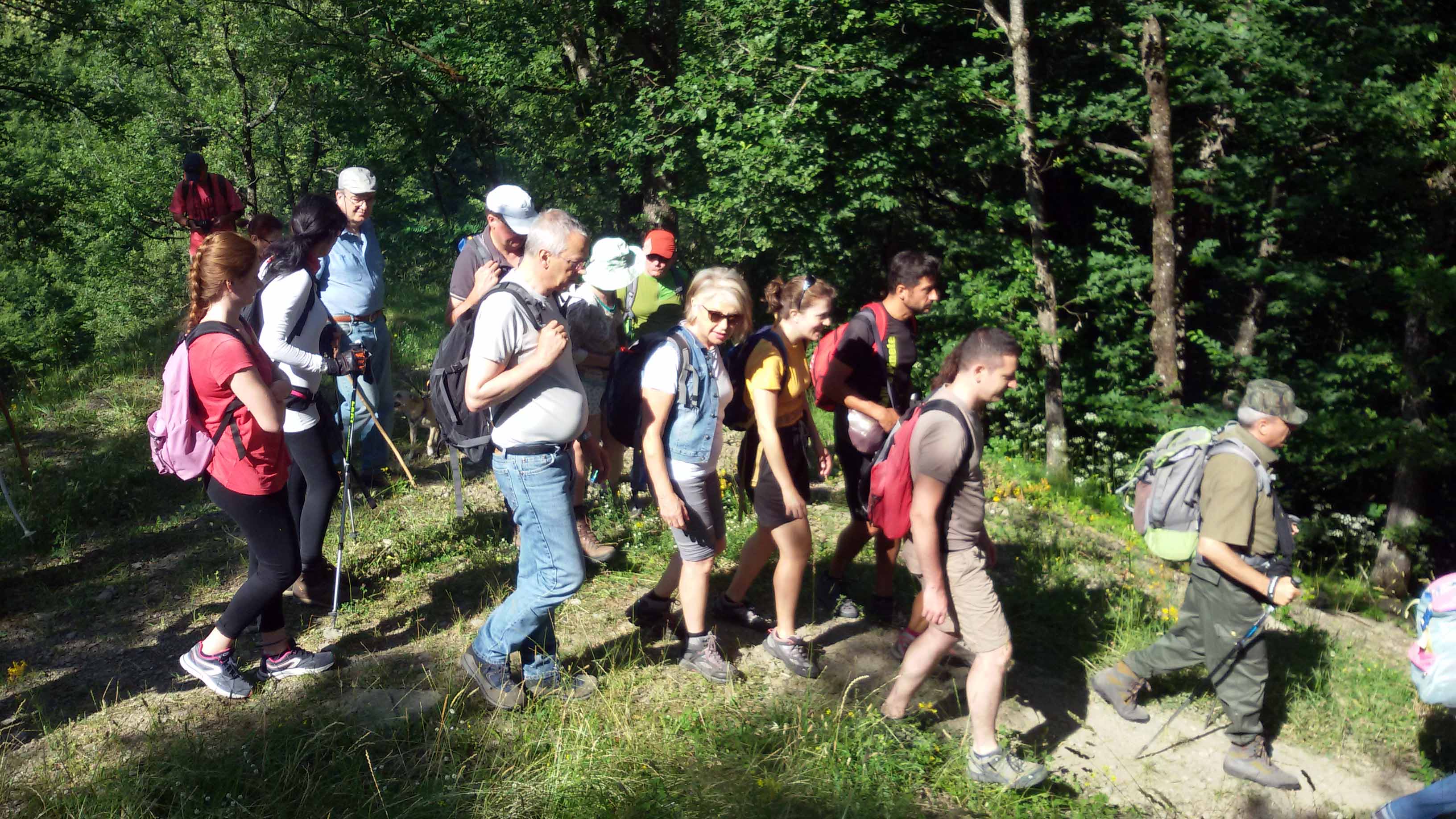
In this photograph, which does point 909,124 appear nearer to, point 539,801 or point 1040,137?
point 1040,137

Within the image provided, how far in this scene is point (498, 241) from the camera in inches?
202

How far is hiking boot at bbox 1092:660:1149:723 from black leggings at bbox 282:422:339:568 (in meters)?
3.66

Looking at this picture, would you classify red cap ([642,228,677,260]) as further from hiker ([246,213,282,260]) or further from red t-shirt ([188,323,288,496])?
red t-shirt ([188,323,288,496])

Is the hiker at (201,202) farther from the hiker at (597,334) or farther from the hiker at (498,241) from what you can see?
the hiker at (597,334)

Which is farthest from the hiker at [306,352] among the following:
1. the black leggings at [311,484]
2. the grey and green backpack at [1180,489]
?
the grey and green backpack at [1180,489]

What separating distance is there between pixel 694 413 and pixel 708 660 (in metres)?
1.09

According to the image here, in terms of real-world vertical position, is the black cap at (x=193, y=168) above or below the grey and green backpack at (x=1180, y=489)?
above

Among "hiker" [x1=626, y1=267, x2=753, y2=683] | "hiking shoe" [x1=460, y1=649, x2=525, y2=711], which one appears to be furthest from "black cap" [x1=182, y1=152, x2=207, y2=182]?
"hiking shoe" [x1=460, y1=649, x2=525, y2=711]

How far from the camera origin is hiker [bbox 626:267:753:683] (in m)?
3.82

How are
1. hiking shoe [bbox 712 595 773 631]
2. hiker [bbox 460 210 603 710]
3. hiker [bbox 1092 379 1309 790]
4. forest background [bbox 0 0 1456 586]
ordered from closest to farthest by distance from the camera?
hiker [bbox 460 210 603 710], hiker [bbox 1092 379 1309 790], hiking shoe [bbox 712 595 773 631], forest background [bbox 0 0 1456 586]

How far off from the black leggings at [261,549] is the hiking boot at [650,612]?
4.81 feet

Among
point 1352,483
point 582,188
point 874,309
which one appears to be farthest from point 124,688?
point 1352,483

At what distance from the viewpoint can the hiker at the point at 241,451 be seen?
3.68 m

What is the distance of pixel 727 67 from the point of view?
11.0m
